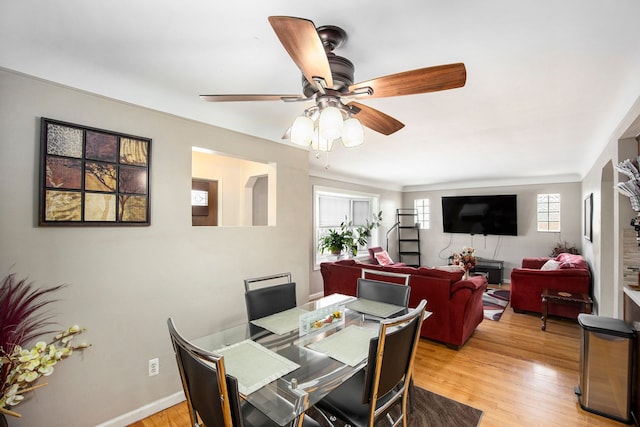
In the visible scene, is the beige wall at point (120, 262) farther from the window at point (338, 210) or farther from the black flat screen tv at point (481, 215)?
the black flat screen tv at point (481, 215)

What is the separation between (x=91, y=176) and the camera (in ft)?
6.13

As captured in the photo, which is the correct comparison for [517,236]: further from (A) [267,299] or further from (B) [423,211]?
(A) [267,299]

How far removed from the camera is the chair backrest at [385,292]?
2.39 meters

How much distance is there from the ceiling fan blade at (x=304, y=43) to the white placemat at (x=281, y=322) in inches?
58.1

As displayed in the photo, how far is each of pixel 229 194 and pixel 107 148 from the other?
2572 mm

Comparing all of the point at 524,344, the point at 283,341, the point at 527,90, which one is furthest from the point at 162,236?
the point at 524,344

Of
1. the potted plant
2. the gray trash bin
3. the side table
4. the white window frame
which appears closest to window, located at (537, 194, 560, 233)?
the white window frame

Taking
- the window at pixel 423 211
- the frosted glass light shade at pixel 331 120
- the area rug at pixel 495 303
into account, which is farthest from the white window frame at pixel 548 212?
the frosted glass light shade at pixel 331 120

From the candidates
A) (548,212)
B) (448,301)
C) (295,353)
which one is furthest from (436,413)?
(548,212)

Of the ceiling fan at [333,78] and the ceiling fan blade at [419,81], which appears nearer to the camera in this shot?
the ceiling fan at [333,78]

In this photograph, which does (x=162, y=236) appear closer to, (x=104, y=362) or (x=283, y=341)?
(x=104, y=362)

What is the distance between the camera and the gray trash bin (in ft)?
6.73

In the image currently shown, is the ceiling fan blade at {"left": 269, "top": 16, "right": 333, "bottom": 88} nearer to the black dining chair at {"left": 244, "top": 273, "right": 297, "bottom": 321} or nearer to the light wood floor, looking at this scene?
the black dining chair at {"left": 244, "top": 273, "right": 297, "bottom": 321}

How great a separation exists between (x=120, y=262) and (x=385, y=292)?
1.99 meters
